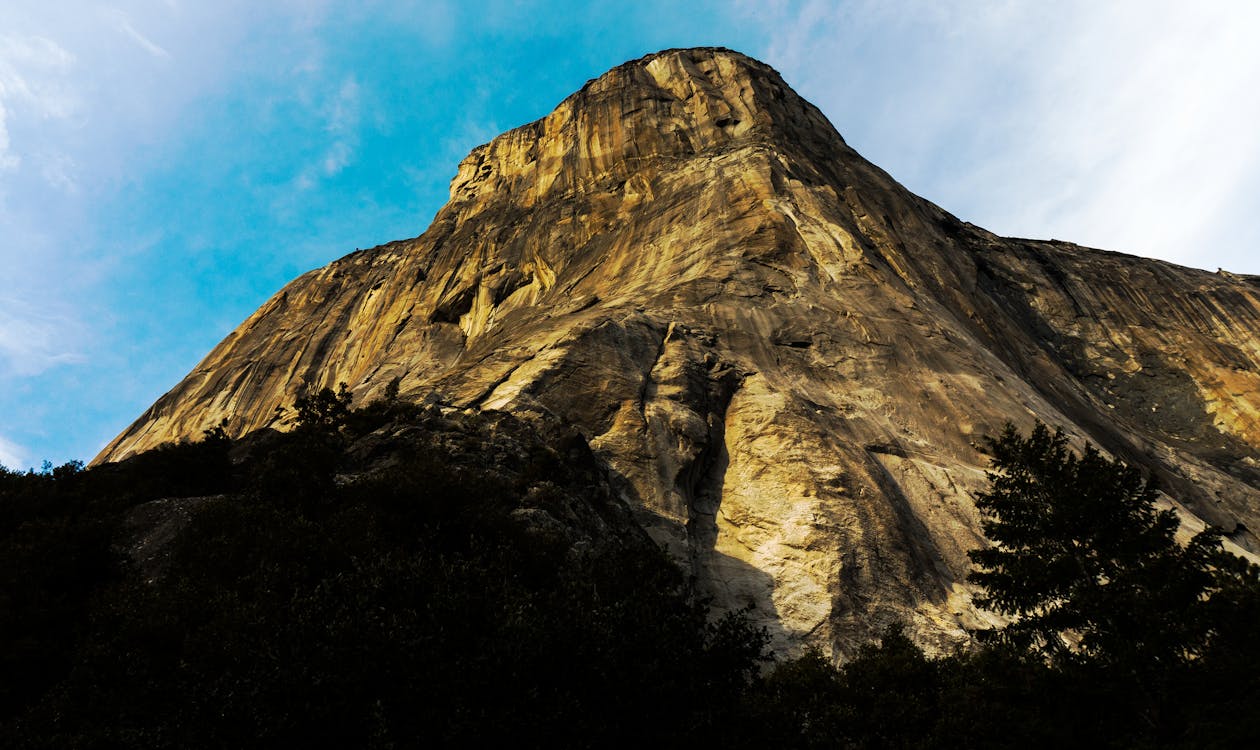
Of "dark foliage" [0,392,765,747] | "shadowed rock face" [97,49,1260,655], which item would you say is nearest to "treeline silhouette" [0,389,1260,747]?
"dark foliage" [0,392,765,747]

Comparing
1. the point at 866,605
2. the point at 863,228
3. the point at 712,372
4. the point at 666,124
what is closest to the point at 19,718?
the point at 866,605

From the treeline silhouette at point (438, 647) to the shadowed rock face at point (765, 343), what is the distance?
13.4 feet

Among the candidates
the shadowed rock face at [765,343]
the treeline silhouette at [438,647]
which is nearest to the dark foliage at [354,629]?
the treeline silhouette at [438,647]

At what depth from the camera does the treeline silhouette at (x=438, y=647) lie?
13000 mm

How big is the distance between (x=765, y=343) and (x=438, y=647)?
2335 cm

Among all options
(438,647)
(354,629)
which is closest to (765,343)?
(438,647)

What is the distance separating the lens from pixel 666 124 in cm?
6141

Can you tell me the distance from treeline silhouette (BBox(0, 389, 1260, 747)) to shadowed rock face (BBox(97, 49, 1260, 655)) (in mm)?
4080

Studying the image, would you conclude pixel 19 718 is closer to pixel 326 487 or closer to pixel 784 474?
pixel 326 487

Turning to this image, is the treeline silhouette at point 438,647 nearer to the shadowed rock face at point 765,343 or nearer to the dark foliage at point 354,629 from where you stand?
the dark foliage at point 354,629

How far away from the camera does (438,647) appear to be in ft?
46.6

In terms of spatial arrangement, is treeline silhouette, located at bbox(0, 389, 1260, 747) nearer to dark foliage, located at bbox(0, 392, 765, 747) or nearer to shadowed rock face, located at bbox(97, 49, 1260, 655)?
dark foliage, located at bbox(0, 392, 765, 747)

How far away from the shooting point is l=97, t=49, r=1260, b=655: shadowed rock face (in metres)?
25.7

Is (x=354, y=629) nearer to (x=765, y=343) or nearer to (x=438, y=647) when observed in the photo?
(x=438, y=647)
